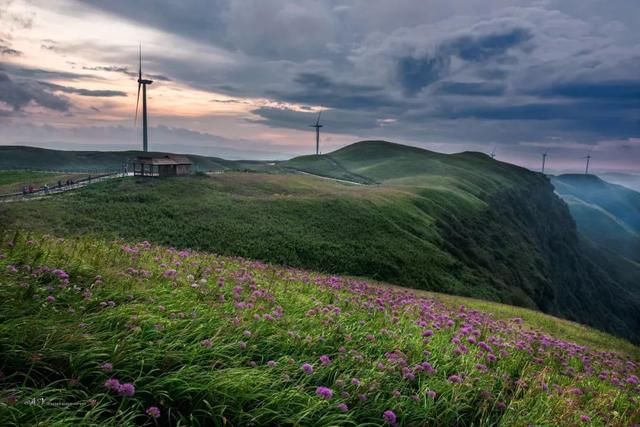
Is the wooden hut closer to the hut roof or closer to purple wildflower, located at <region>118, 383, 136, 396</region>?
the hut roof

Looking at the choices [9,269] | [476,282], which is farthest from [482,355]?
[476,282]

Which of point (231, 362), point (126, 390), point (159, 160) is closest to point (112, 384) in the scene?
point (126, 390)

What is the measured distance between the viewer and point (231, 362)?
21.0ft

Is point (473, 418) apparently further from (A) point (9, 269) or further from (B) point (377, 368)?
(A) point (9, 269)

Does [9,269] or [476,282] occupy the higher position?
[9,269]

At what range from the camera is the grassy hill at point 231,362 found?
18.1 feet

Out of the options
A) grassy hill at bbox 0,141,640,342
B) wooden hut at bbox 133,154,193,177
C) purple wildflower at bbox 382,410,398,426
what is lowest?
grassy hill at bbox 0,141,640,342

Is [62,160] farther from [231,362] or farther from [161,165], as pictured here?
[231,362]

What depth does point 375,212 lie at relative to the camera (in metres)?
60.5

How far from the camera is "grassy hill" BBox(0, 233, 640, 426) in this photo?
5.52m

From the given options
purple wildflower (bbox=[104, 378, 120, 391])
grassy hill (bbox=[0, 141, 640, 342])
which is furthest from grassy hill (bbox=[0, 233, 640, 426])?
grassy hill (bbox=[0, 141, 640, 342])

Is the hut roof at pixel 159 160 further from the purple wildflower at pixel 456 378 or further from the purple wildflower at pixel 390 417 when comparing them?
the purple wildflower at pixel 390 417

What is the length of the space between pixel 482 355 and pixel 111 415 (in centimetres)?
735

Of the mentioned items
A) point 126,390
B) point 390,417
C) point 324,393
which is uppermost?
point 126,390
